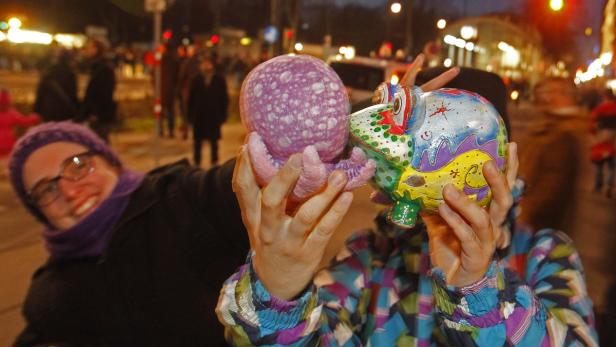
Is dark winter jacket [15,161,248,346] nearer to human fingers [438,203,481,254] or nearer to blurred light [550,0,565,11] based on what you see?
human fingers [438,203,481,254]

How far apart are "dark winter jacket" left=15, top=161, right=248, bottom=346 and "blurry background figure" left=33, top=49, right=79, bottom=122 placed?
6.43 meters

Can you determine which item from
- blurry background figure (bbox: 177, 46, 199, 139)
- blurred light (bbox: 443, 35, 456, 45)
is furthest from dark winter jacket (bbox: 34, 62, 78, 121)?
blurred light (bbox: 443, 35, 456, 45)

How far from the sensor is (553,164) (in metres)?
4.09

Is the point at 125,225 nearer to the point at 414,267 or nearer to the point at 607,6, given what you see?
the point at 414,267

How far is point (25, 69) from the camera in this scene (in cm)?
3247

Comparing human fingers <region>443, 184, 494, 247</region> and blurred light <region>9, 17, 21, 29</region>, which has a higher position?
blurred light <region>9, 17, 21, 29</region>

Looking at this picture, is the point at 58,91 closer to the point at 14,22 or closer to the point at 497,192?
the point at 14,22

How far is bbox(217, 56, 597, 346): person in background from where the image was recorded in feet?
3.77

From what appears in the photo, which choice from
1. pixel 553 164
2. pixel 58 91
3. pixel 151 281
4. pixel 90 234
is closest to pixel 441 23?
pixel 58 91

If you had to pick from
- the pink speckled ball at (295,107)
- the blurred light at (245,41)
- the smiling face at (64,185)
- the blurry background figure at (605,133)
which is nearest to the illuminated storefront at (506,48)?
the blurred light at (245,41)

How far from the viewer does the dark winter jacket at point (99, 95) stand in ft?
28.2

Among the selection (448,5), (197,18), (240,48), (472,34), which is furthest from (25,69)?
(472,34)

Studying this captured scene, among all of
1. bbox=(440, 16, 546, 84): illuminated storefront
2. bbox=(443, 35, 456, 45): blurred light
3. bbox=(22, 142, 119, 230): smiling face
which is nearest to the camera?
bbox=(22, 142, 119, 230): smiling face

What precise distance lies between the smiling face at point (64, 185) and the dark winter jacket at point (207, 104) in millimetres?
Answer: 7162
